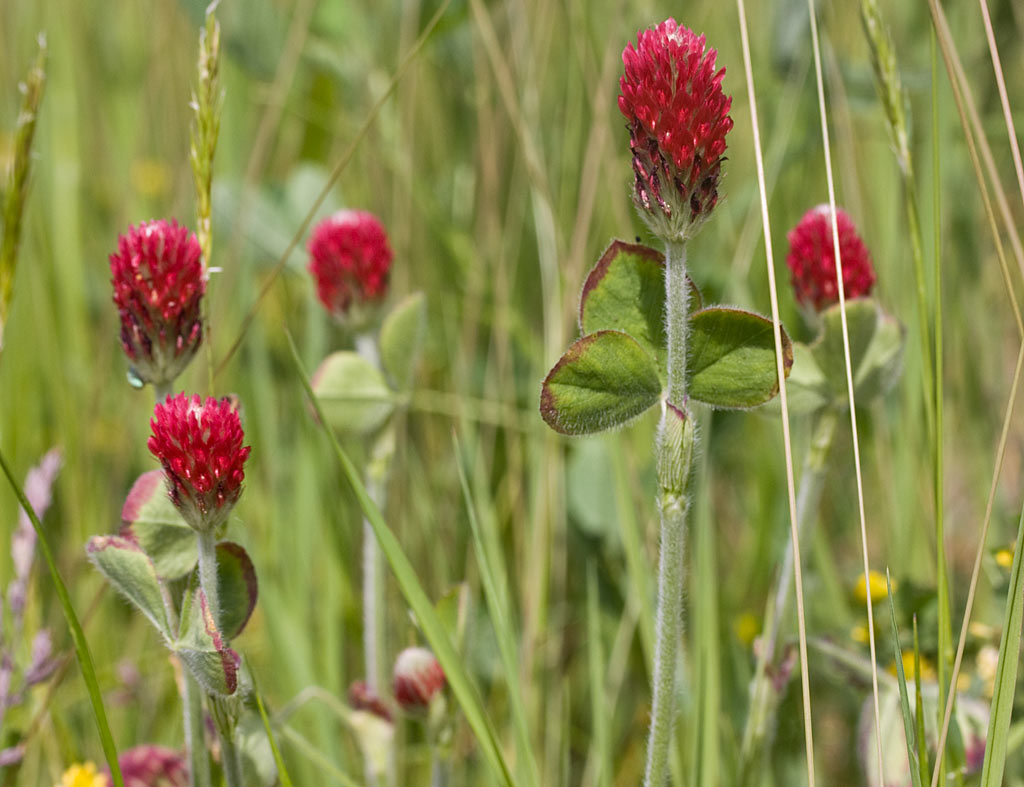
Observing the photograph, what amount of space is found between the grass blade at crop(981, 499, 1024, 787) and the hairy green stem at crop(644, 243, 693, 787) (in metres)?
0.21

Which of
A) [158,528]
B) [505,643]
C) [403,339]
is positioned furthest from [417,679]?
[403,339]

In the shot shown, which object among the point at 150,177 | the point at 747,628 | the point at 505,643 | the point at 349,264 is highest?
the point at 150,177

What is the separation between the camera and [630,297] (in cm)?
78

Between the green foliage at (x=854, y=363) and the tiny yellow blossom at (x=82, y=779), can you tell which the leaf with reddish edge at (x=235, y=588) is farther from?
the green foliage at (x=854, y=363)

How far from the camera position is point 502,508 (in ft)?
5.44

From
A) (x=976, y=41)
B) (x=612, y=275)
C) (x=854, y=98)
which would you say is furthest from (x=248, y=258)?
(x=976, y=41)

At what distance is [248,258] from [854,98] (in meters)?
1.02

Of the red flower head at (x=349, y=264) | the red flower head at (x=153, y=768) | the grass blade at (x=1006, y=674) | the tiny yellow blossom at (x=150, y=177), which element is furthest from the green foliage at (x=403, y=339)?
the tiny yellow blossom at (x=150, y=177)

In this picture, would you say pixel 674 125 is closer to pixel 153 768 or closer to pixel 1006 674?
pixel 1006 674

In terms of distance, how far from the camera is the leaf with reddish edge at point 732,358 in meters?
0.72

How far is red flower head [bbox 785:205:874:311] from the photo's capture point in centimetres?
94

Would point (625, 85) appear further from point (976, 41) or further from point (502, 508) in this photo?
point (976, 41)

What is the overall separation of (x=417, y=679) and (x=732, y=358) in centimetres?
41

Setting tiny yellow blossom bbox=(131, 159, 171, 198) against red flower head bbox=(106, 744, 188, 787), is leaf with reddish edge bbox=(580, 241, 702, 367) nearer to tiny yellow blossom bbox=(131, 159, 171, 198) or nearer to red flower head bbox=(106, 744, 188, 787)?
red flower head bbox=(106, 744, 188, 787)
